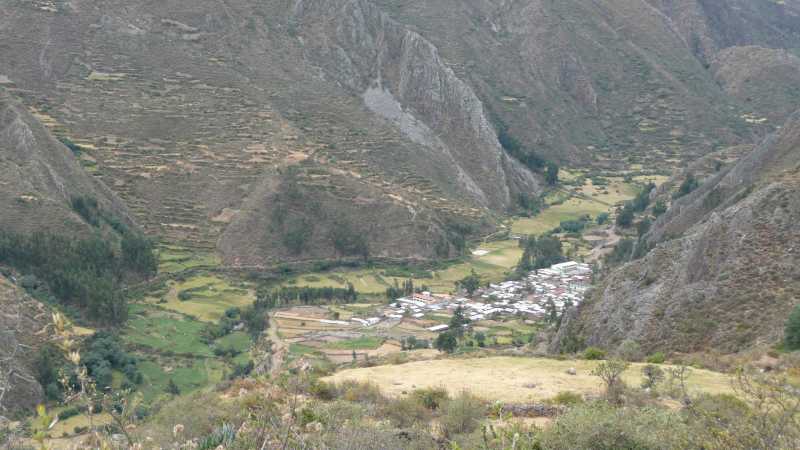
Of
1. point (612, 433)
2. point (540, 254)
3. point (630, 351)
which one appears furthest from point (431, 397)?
point (540, 254)

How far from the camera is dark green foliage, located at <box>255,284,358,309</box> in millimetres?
49188

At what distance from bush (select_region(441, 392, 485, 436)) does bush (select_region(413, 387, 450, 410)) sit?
1435 millimetres

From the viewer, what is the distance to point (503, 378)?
66.6 ft

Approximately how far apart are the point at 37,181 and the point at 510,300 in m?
32.6

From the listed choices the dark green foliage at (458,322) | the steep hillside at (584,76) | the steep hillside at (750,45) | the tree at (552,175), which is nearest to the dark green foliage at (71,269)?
the dark green foliage at (458,322)

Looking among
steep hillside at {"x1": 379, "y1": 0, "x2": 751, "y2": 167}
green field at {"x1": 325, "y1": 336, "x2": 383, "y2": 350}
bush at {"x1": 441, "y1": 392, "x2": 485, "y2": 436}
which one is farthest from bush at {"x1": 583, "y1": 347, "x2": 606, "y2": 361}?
steep hillside at {"x1": 379, "y1": 0, "x2": 751, "y2": 167}

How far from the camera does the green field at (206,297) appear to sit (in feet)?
152

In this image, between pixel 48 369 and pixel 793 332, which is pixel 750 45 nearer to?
pixel 793 332

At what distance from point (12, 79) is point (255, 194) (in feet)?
83.2

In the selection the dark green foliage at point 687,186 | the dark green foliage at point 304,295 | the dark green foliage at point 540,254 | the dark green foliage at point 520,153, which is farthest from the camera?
the dark green foliage at point 520,153

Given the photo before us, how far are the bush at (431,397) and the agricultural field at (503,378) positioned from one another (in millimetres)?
684

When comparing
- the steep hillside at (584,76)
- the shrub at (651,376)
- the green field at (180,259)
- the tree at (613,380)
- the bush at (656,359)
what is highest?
the steep hillside at (584,76)

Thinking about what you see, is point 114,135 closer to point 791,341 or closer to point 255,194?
point 255,194

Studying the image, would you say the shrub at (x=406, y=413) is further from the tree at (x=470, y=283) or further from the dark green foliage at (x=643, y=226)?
the dark green foliage at (x=643, y=226)
